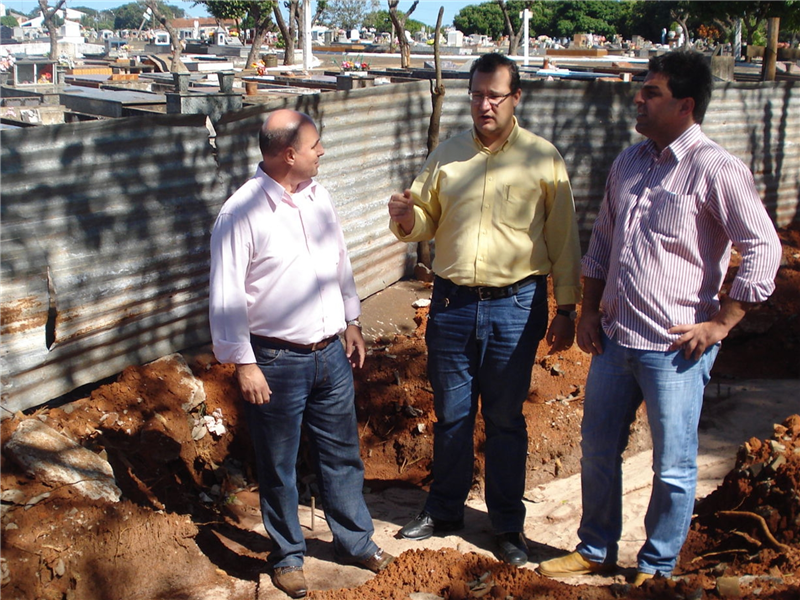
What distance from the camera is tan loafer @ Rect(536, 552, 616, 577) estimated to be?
3.56m

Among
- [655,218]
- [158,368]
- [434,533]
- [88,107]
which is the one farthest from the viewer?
[88,107]

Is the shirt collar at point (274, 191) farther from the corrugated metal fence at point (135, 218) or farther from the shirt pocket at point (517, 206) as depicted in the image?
the corrugated metal fence at point (135, 218)

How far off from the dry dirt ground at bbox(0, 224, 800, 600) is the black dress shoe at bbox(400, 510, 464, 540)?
0.05 meters

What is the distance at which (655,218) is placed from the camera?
3035 millimetres

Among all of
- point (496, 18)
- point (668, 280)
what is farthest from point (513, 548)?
point (496, 18)

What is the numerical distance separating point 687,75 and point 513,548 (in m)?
2.24

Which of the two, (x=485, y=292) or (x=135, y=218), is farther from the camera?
(x=135, y=218)

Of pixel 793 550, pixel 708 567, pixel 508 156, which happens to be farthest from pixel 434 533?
pixel 508 156

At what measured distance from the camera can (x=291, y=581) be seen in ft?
11.4

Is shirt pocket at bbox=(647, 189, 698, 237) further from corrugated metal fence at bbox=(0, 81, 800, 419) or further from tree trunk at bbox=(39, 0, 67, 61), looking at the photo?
tree trunk at bbox=(39, 0, 67, 61)

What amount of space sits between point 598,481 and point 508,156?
145 cm

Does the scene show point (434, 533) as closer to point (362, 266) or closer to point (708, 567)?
point (708, 567)

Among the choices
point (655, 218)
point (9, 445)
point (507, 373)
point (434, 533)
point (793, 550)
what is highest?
point (655, 218)

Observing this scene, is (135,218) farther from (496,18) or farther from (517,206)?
(496,18)
